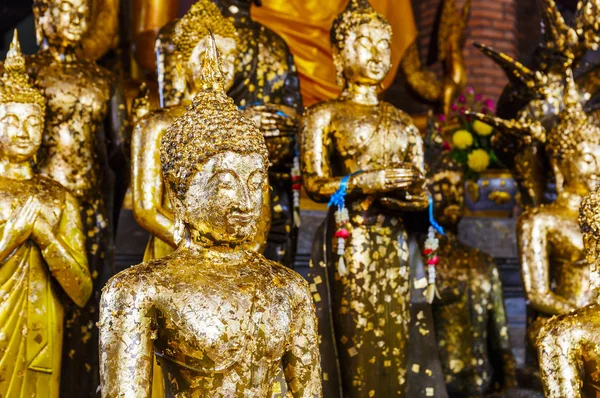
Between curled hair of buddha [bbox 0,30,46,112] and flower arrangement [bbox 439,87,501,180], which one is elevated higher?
curled hair of buddha [bbox 0,30,46,112]

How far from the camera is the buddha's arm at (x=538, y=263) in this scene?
4.41 metres

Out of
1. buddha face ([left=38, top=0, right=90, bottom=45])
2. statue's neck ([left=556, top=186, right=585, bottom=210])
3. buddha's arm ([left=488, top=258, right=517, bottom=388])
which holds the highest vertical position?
buddha face ([left=38, top=0, right=90, bottom=45])

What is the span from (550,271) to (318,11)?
7.68 ft

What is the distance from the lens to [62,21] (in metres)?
4.39

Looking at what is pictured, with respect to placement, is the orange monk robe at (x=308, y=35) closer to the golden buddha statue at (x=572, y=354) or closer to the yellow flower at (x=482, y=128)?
the yellow flower at (x=482, y=128)

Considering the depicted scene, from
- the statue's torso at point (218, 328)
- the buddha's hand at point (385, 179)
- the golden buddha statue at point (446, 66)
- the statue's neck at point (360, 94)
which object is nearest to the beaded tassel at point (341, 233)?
the buddha's hand at point (385, 179)

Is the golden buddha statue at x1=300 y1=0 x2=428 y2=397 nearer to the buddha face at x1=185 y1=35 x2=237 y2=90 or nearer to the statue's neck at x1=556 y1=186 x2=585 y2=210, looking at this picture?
the buddha face at x1=185 y1=35 x2=237 y2=90

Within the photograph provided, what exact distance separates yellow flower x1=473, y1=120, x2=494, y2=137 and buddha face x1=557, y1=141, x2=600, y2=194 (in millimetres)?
1281

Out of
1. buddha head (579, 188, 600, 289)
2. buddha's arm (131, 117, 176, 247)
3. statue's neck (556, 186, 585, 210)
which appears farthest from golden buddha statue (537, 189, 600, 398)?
statue's neck (556, 186, 585, 210)

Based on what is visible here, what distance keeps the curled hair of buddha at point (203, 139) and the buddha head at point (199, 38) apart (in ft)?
3.50

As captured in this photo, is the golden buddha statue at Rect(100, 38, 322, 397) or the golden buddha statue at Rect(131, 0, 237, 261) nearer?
the golden buddha statue at Rect(100, 38, 322, 397)

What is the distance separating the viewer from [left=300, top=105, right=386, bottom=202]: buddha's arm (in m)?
4.09

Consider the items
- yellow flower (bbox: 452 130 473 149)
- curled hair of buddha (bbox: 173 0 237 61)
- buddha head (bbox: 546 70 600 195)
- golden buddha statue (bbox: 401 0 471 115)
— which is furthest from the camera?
golden buddha statue (bbox: 401 0 471 115)

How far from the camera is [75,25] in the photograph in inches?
173
